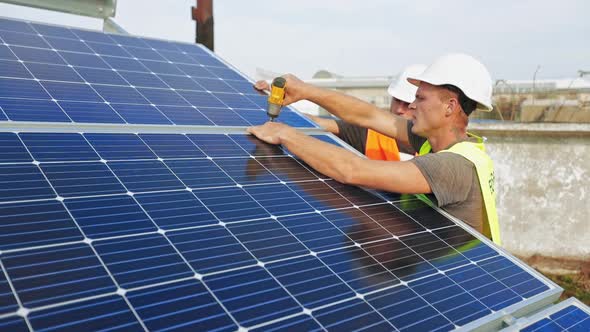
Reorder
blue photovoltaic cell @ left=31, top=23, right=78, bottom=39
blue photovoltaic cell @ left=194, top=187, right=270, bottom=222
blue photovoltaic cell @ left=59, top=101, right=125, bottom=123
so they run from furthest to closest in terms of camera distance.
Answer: blue photovoltaic cell @ left=31, top=23, right=78, bottom=39, blue photovoltaic cell @ left=59, top=101, right=125, bottom=123, blue photovoltaic cell @ left=194, top=187, right=270, bottom=222

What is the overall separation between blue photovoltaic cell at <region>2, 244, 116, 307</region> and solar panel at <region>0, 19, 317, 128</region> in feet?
4.63

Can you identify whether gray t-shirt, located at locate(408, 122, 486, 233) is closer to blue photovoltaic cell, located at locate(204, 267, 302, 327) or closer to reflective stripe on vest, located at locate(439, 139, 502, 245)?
reflective stripe on vest, located at locate(439, 139, 502, 245)

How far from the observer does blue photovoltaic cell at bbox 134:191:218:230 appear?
2693mm

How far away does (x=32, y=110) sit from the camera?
3.47 metres

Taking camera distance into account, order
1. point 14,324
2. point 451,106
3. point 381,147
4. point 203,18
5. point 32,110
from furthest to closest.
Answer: point 203,18 < point 381,147 < point 451,106 < point 32,110 < point 14,324

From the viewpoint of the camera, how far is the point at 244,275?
2.46 m

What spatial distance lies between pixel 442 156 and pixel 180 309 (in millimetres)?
2357

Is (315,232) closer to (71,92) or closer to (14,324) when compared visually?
(14,324)

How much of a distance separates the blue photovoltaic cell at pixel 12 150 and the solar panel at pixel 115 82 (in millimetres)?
257

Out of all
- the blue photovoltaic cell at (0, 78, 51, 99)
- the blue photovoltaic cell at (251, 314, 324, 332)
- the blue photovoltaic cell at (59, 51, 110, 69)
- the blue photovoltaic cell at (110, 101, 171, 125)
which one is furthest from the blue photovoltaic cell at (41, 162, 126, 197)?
the blue photovoltaic cell at (59, 51, 110, 69)

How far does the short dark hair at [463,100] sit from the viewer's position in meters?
4.23

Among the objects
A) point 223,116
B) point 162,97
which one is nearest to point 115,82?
point 162,97

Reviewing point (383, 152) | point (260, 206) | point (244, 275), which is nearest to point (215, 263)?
point (244, 275)

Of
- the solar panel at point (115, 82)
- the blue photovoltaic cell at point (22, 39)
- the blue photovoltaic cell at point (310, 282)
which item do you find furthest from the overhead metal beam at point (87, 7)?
the blue photovoltaic cell at point (310, 282)
